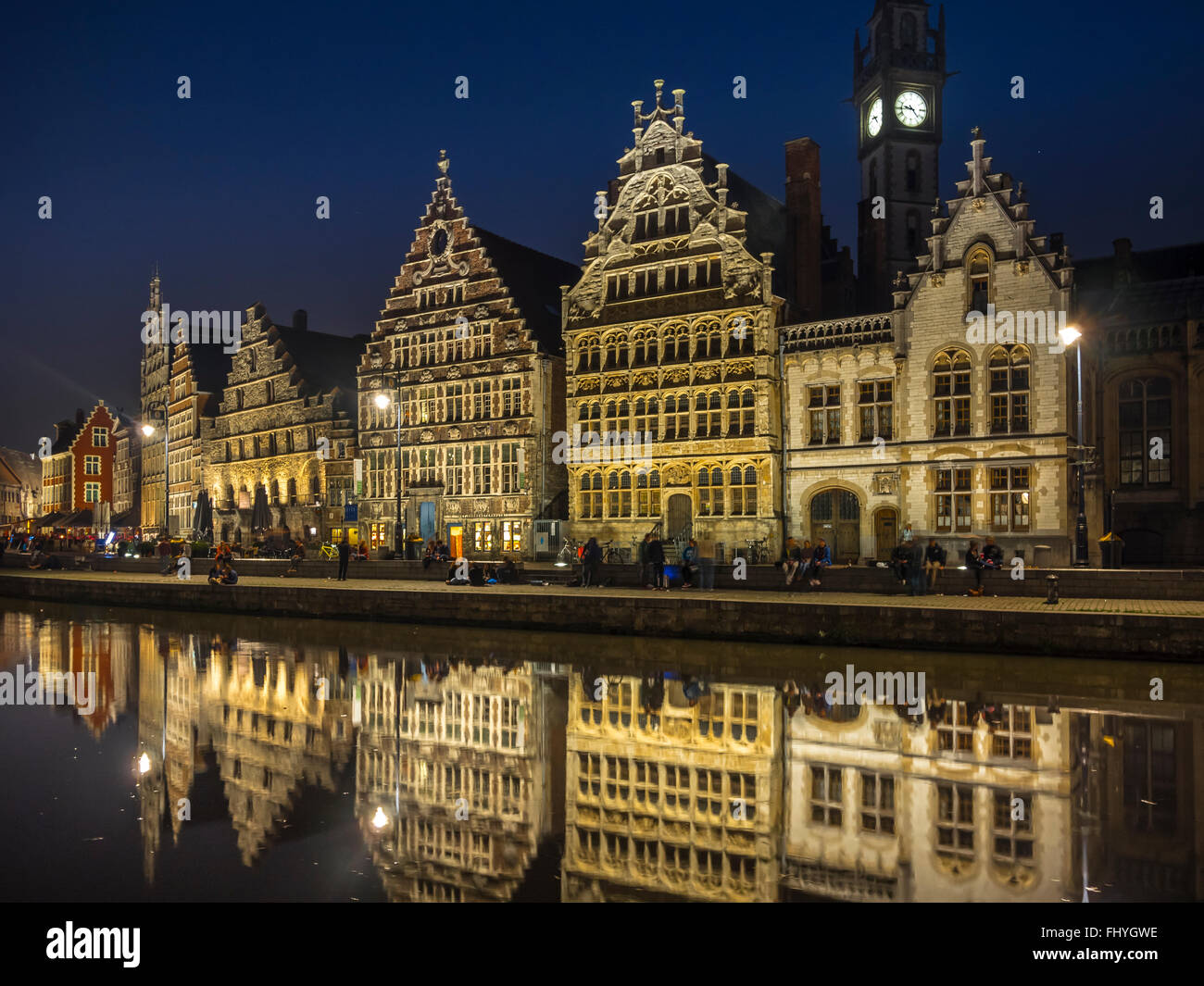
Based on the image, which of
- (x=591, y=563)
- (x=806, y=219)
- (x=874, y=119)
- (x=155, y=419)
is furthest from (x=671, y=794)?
(x=155, y=419)

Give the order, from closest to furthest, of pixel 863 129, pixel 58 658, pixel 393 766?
pixel 393 766, pixel 58 658, pixel 863 129

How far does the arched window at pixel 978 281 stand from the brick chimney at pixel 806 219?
25.6 feet

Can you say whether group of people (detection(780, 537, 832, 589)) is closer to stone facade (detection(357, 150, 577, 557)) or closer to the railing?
the railing

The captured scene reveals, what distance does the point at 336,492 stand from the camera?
53156 millimetres

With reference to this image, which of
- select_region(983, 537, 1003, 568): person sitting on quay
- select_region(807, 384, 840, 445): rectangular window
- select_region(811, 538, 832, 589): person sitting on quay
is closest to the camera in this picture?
select_region(983, 537, 1003, 568): person sitting on quay

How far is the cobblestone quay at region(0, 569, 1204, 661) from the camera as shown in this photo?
18.6 m

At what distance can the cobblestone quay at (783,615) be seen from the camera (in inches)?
731

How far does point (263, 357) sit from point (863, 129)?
36.1 metres

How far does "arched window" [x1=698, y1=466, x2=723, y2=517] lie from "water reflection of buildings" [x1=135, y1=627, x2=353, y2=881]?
20.9 metres

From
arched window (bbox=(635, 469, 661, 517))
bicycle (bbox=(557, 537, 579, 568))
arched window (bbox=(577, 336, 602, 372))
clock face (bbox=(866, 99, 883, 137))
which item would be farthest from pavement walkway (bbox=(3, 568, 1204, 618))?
clock face (bbox=(866, 99, 883, 137))

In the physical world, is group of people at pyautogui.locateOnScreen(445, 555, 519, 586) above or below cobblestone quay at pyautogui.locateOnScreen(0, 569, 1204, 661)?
above

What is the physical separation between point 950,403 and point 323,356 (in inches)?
1546
